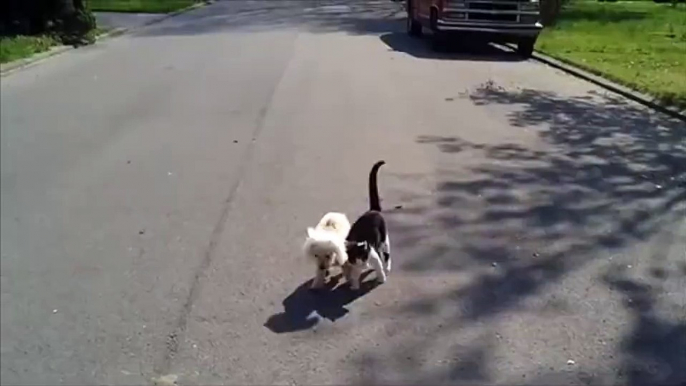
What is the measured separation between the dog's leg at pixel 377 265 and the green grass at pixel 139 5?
3121cm

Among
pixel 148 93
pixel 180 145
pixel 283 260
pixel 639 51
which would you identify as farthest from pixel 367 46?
pixel 283 260

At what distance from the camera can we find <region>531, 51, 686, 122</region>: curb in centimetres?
1262

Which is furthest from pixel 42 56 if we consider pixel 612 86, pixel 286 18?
pixel 286 18

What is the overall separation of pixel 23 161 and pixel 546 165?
5339mm

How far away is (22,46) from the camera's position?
20.6 meters

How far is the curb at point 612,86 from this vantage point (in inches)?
497

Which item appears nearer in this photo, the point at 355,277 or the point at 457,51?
the point at 355,277

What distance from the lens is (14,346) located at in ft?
17.5

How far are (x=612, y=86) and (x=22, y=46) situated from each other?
1246 cm

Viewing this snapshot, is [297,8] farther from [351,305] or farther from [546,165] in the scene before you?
[351,305]

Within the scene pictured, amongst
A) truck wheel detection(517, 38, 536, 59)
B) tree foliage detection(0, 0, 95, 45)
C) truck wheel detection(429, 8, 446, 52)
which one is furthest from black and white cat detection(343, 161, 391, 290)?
tree foliage detection(0, 0, 95, 45)

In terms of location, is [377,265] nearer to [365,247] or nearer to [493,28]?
[365,247]

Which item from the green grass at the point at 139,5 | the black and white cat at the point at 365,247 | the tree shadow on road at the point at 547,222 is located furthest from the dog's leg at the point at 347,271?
the green grass at the point at 139,5

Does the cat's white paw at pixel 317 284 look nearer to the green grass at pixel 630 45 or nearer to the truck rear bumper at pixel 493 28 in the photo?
the green grass at pixel 630 45
